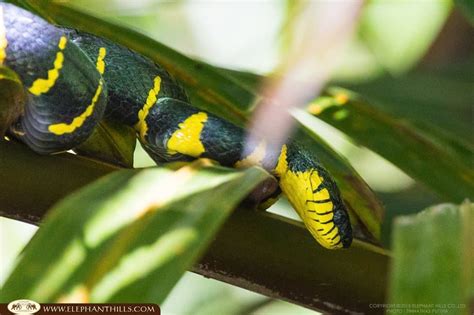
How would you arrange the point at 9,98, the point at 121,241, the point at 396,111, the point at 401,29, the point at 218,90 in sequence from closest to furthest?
the point at 121,241, the point at 9,98, the point at 218,90, the point at 396,111, the point at 401,29

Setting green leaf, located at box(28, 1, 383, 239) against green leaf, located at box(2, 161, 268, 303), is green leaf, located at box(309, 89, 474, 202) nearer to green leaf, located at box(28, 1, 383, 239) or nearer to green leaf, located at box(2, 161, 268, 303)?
green leaf, located at box(28, 1, 383, 239)

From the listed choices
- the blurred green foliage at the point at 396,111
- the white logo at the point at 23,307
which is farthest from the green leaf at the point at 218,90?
the white logo at the point at 23,307

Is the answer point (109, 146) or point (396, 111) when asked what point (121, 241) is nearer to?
point (109, 146)

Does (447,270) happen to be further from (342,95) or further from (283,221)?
(342,95)

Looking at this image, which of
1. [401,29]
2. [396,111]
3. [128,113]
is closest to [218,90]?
[128,113]

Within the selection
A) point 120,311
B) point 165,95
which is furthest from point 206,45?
point 120,311

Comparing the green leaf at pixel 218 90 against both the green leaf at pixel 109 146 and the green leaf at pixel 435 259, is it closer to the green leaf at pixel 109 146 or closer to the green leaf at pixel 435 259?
the green leaf at pixel 109 146

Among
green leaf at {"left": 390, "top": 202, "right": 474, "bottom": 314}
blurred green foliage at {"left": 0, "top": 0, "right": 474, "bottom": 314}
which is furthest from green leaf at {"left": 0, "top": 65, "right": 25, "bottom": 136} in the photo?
green leaf at {"left": 390, "top": 202, "right": 474, "bottom": 314}
